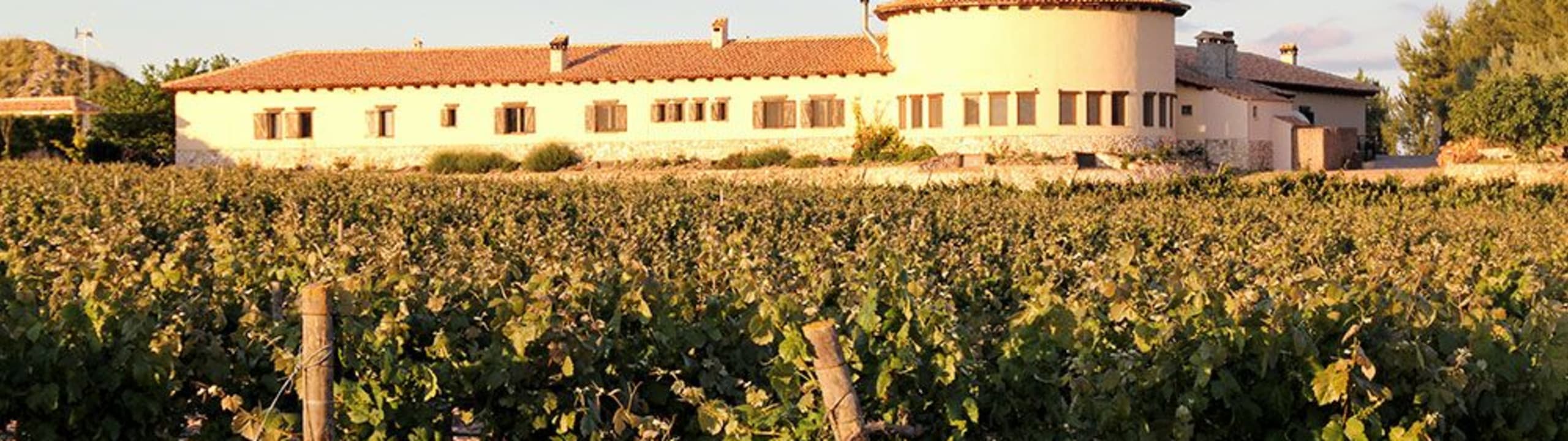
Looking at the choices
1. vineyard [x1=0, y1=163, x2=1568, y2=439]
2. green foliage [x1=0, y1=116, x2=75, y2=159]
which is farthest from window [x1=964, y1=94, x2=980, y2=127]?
vineyard [x1=0, y1=163, x2=1568, y2=439]

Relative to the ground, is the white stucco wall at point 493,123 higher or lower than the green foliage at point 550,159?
higher

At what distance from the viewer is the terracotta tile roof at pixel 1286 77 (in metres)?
48.0

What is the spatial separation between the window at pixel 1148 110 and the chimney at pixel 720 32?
29.9 feet

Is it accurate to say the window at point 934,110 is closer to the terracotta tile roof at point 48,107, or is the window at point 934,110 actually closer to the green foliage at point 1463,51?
the green foliage at point 1463,51

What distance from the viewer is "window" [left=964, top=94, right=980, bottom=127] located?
3988 centimetres

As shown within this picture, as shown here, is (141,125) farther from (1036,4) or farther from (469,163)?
(1036,4)

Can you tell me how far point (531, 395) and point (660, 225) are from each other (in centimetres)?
1371

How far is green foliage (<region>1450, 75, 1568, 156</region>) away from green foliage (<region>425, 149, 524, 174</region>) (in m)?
18.7

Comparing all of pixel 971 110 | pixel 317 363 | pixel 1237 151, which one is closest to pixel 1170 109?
pixel 1237 151

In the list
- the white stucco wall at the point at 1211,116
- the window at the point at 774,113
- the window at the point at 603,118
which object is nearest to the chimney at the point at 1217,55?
the white stucco wall at the point at 1211,116

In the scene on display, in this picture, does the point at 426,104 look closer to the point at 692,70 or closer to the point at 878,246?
the point at 692,70

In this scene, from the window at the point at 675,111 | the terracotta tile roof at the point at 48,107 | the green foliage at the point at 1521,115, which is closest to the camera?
the green foliage at the point at 1521,115

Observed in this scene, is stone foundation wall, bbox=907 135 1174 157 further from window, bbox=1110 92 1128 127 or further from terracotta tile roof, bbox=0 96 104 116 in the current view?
terracotta tile roof, bbox=0 96 104 116

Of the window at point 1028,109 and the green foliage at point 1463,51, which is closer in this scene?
the window at point 1028,109
